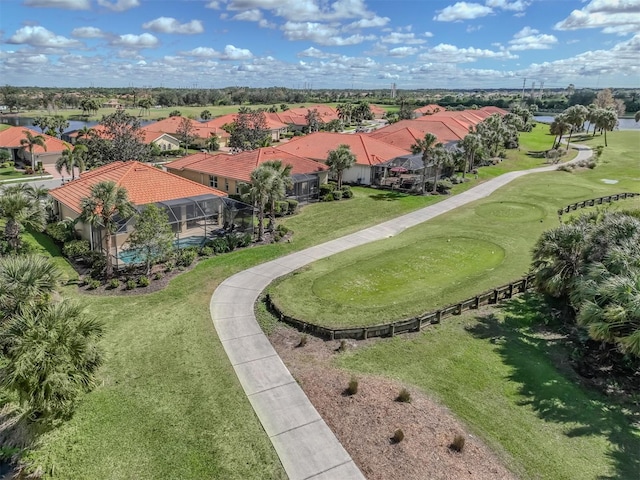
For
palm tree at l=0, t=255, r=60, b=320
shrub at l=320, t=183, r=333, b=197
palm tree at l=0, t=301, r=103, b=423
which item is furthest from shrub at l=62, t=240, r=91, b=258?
shrub at l=320, t=183, r=333, b=197

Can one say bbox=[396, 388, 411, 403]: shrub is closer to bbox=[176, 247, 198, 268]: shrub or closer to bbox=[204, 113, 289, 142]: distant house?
bbox=[176, 247, 198, 268]: shrub

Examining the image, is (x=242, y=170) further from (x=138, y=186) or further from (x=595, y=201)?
(x=595, y=201)

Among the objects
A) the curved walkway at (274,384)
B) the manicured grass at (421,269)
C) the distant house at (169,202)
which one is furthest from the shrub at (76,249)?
the manicured grass at (421,269)

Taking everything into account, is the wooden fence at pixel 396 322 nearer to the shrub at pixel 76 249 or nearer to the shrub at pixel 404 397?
the shrub at pixel 404 397

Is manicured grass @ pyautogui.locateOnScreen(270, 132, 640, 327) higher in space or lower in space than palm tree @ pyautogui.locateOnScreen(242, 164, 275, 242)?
lower

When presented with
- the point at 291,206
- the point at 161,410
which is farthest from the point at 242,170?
the point at 161,410

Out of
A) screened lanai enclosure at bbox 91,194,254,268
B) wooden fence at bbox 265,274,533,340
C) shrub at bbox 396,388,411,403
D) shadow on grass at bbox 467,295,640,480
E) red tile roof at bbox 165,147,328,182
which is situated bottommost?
shadow on grass at bbox 467,295,640,480
